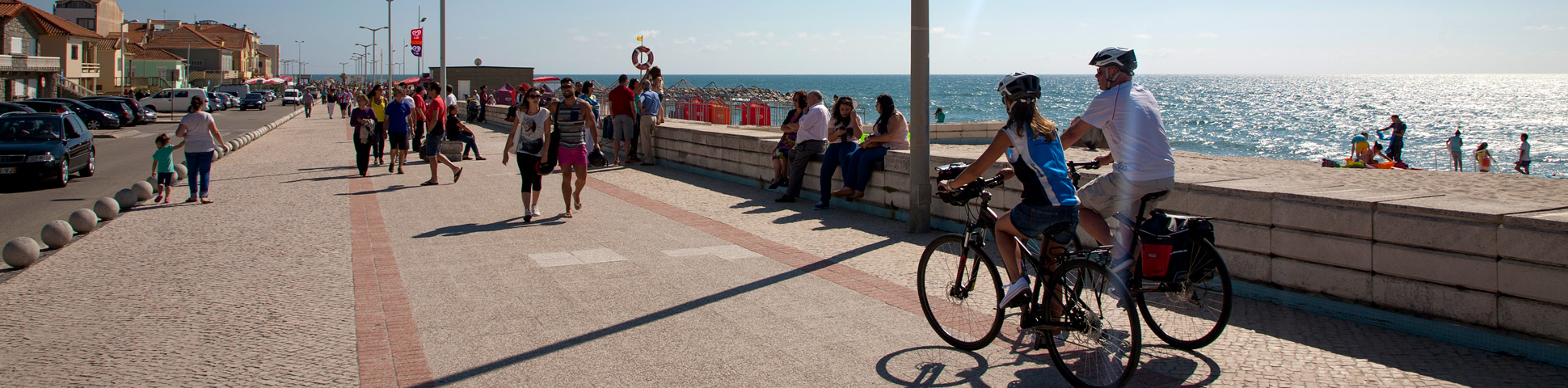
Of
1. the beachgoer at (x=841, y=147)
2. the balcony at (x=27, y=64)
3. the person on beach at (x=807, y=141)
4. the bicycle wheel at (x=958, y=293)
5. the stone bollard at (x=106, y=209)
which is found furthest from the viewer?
the balcony at (x=27, y=64)

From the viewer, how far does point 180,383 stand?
4414mm

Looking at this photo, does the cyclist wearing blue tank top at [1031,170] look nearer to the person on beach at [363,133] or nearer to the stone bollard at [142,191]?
the stone bollard at [142,191]

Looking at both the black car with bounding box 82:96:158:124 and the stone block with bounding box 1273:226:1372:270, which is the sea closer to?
the stone block with bounding box 1273:226:1372:270

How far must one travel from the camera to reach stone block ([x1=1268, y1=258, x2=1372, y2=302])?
5.31 m

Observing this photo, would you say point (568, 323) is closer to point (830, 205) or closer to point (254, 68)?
point (830, 205)

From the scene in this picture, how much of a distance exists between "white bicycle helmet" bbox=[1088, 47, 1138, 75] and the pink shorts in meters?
6.53

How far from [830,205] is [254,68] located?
144 m

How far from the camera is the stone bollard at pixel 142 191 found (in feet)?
37.3

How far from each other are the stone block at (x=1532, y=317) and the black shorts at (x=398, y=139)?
13.7 metres

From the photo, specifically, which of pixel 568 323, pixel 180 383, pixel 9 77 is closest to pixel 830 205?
pixel 568 323

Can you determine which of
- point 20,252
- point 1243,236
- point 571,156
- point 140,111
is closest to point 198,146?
point 20,252

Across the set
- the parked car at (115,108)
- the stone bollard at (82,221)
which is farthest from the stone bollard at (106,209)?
the parked car at (115,108)

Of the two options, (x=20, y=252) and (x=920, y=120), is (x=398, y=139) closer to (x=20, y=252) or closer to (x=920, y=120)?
(x=20, y=252)

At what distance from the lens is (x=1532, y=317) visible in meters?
4.57
